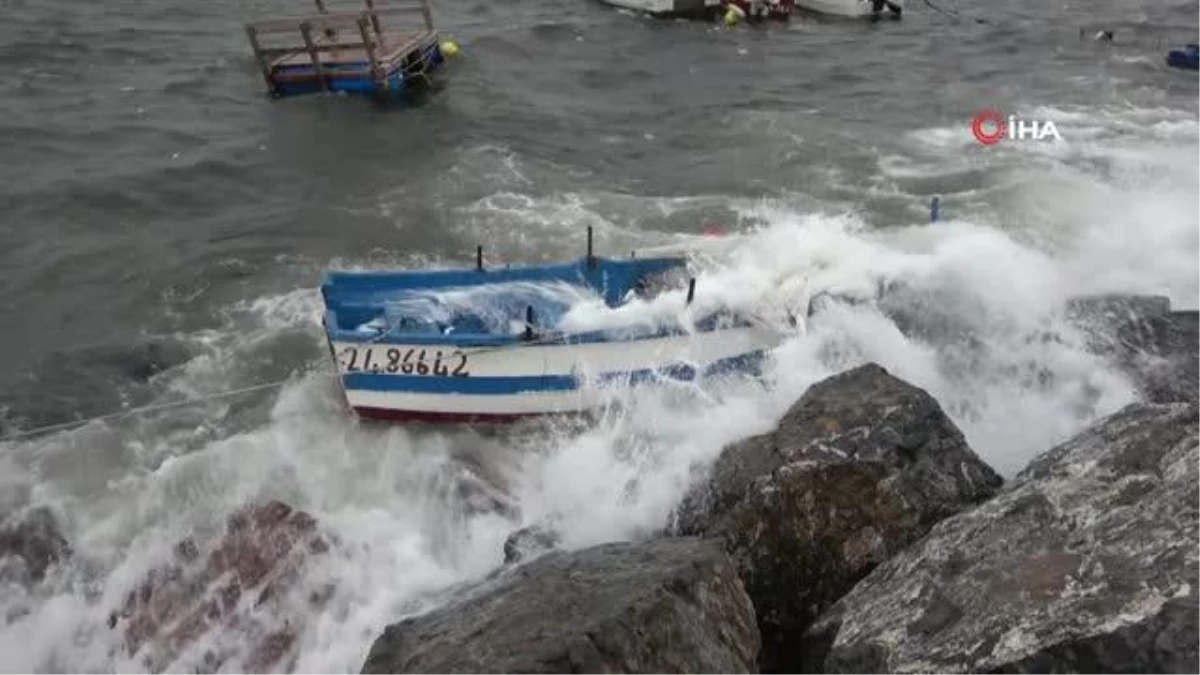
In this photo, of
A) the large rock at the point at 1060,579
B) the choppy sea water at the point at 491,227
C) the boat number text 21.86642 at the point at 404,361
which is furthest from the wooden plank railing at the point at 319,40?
the large rock at the point at 1060,579

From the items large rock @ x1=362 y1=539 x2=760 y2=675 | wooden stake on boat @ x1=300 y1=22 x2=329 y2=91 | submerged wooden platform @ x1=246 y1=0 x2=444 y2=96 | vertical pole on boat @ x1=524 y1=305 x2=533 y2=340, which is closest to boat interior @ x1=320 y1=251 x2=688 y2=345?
vertical pole on boat @ x1=524 y1=305 x2=533 y2=340

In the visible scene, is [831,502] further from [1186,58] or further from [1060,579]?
[1186,58]

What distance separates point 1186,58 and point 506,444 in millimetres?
28323

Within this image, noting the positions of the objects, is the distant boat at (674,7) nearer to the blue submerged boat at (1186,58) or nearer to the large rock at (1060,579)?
the blue submerged boat at (1186,58)

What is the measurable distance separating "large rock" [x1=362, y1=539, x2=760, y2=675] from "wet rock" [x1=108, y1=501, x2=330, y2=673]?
3785 millimetres

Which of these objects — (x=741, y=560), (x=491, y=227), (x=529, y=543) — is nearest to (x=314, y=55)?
(x=491, y=227)

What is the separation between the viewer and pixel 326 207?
2206 centimetres

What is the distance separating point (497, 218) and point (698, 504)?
1249 centimetres

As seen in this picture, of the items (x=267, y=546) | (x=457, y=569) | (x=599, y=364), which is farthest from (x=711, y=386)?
(x=267, y=546)

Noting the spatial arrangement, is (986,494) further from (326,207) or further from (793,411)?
(326,207)

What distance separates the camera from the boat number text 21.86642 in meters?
13.9

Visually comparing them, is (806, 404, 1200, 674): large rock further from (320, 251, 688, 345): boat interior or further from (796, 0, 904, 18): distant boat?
(796, 0, 904, 18): distant boat

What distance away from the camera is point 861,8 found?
125 feet

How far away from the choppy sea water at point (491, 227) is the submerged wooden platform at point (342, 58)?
82 cm
